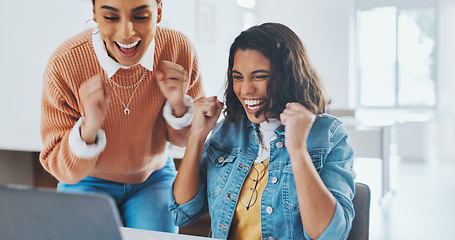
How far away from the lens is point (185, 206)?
1.34 metres

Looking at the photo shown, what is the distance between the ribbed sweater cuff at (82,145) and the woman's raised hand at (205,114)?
265 mm

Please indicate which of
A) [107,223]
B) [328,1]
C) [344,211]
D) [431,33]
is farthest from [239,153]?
[431,33]

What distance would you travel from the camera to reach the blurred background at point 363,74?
1839 mm

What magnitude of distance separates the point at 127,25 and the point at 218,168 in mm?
480

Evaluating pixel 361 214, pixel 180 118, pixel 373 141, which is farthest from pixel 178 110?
pixel 373 141

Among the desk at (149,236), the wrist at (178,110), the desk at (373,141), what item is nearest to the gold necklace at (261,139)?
the wrist at (178,110)

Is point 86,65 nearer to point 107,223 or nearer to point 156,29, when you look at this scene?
point 156,29

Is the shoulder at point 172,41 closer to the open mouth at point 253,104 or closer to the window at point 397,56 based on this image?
the open mouth at point 253,104

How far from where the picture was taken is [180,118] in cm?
136

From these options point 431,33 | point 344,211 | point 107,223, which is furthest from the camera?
point 431,33

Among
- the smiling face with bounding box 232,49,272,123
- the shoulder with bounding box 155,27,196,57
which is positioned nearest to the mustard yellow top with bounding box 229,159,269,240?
the smiling face with bounding box 232,49,272,123

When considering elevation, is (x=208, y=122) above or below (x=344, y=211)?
above

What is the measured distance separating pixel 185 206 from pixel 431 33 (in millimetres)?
6474

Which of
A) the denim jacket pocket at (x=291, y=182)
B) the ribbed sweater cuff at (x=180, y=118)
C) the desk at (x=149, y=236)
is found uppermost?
the ribbed sweater cuff at (x=180, y=118)
